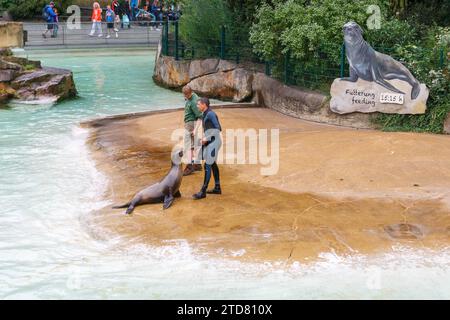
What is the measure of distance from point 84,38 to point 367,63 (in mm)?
18203

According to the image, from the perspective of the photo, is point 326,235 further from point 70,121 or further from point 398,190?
point 70,121

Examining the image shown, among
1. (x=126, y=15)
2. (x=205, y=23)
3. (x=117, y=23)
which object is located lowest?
(x=205, y=23)

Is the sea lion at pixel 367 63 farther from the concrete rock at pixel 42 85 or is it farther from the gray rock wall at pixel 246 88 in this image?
the concrete rock at pixel 42 85

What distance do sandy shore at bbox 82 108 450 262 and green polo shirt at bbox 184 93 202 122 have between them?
0.92 m

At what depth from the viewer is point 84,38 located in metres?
29.5

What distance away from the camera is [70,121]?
15969 millimetres

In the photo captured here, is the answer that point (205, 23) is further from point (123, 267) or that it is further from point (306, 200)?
point (123, 267)

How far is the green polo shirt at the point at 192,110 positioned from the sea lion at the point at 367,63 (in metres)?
4.42

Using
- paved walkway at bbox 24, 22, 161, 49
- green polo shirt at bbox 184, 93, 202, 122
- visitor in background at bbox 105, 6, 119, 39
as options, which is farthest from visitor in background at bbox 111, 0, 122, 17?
green polo shirt at bbox 184, 93, 202, 122

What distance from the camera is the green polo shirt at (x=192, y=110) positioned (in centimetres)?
1076

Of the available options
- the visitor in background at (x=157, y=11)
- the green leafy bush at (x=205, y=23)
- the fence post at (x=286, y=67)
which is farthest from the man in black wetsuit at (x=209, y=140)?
the visitor in background at (x=157, y=11)

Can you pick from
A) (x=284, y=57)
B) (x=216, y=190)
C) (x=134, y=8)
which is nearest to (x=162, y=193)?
(x=216, y=190)

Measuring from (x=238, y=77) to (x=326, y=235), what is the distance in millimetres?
10551
